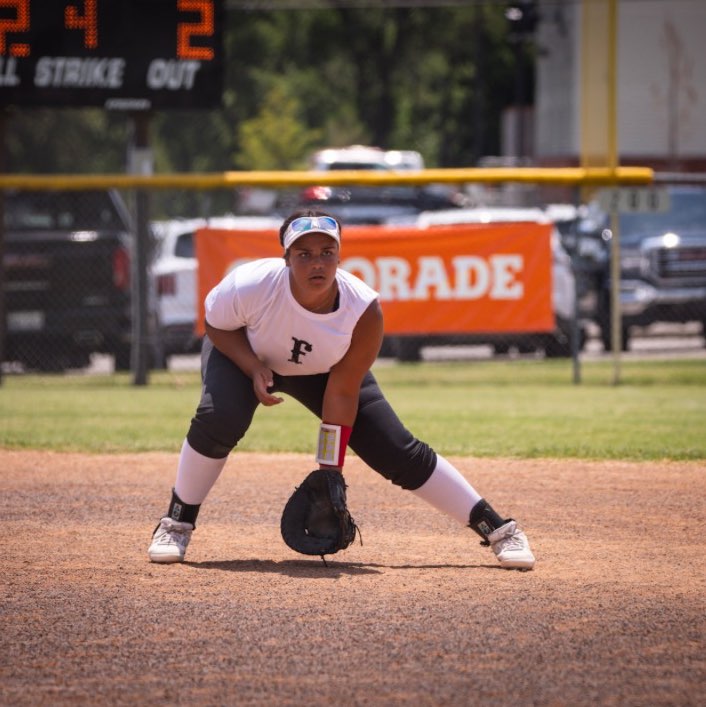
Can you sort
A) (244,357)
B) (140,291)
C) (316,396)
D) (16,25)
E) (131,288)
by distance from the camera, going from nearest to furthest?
(244,357) < (316,396) < (16,25) < (140,291) < (131,288)

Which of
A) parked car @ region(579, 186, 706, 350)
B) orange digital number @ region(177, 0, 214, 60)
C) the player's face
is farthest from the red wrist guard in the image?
parked car @ region(579, 186, 706, 350)

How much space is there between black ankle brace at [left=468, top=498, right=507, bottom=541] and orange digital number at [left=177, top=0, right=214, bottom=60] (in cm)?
956

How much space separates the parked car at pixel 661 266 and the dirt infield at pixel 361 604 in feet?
32.5

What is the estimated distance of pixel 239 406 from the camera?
6.32 m

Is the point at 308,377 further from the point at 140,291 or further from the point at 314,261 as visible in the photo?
the point at 140,291

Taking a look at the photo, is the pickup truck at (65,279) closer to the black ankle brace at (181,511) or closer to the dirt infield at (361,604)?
the dirt infield at (361,604)

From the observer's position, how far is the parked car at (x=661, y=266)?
728 inches

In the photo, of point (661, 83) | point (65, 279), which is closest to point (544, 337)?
point (65, 279)

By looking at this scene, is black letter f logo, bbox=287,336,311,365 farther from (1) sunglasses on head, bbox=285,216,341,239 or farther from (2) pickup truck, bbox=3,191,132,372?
(2) pickup truck, bbox=3,191,132,372

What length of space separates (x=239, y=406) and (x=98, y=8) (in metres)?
9.72

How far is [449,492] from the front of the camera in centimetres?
648

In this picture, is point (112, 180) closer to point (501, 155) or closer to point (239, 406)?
point (239, 406)

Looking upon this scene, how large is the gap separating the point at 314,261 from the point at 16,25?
9.93m

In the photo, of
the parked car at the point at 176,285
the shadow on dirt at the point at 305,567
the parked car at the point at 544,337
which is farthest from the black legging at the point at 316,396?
the parked car at the point at 544,337
